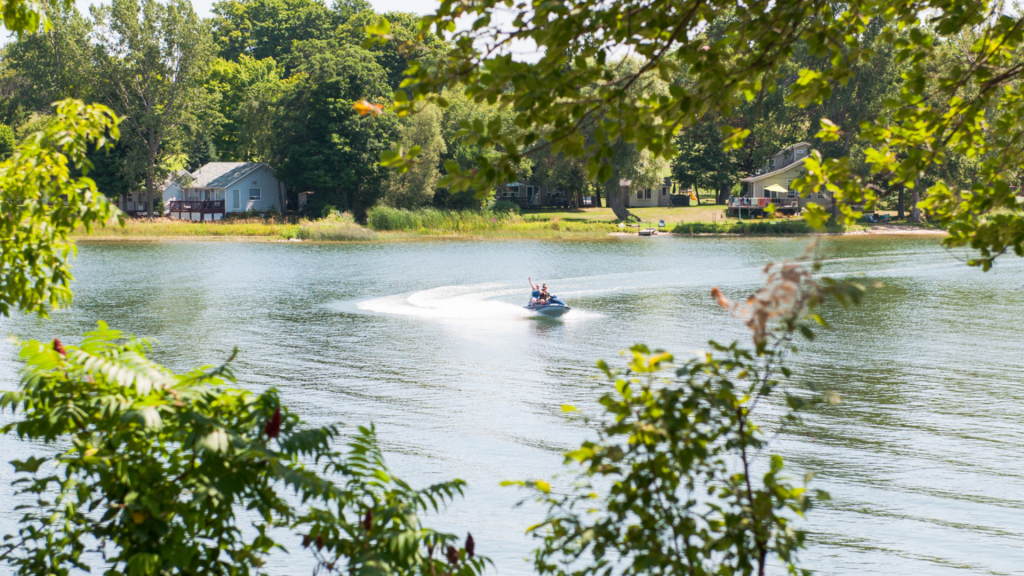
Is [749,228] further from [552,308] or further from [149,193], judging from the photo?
[149,193]

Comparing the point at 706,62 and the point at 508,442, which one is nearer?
the point at 706,62

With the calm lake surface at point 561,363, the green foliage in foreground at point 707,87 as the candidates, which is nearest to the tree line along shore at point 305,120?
the calm lake surface at point 561,363

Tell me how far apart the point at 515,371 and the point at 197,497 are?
1852 centimetres

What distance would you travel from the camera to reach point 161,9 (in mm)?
82688

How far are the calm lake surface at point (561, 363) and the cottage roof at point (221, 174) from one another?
37.8 meters

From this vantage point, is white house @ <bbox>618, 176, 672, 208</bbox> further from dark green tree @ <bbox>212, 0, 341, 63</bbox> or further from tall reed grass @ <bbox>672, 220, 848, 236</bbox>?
dark green tree @ <bbox>212, 0, 341, 63</bbox>

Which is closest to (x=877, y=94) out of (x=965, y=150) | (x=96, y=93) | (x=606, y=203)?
(x=606, y=203)

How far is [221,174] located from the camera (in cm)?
9262

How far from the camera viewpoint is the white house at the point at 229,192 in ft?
294

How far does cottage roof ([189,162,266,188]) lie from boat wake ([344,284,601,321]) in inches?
2257

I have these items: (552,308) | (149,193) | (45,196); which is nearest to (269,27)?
(149,193)

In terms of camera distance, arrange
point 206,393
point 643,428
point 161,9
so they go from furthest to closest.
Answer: point 161,9, point 206,393, point 643,428

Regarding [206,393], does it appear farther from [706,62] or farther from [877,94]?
[877,94]

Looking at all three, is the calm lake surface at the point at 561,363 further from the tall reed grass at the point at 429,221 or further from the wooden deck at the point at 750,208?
the wooden deck at the point at 750,208
